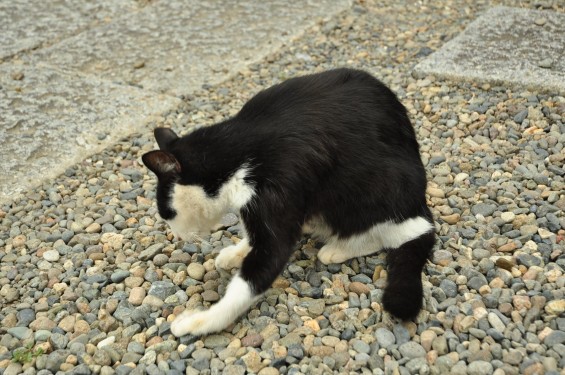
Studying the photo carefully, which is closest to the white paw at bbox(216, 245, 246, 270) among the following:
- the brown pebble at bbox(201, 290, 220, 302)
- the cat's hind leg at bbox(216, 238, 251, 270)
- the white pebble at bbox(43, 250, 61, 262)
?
the cat's hind leg at bbox(216, 238, 251, 270)

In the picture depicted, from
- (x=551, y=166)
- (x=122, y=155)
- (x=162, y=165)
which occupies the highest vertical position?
(x=162, y=165)

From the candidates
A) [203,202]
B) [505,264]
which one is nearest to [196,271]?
[203,202]

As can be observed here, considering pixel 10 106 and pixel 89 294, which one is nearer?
pixel 89 294

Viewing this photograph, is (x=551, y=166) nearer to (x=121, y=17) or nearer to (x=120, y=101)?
(x=120, y=101)

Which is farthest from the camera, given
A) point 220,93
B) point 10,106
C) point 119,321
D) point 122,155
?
point 220,93

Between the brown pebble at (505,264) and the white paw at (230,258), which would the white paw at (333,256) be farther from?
the brown pebble at (505,264)

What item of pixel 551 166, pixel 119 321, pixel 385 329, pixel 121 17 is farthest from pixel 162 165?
pixel 121 17

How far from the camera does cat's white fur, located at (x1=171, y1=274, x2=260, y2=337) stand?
91.9 inches

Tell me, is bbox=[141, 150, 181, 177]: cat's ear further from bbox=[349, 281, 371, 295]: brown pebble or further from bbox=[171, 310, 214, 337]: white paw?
bbox=[349, 281, 371, 295]: brown pebble

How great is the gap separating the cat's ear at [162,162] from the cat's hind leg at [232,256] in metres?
0.45

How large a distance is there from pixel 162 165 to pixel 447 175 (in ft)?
4.87

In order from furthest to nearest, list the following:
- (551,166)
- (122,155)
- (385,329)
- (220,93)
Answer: (220,93)
(122,155)
(551,166)
(385,329)

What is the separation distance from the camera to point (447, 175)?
321 cm

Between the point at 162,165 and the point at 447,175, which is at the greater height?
the point at 162,165
